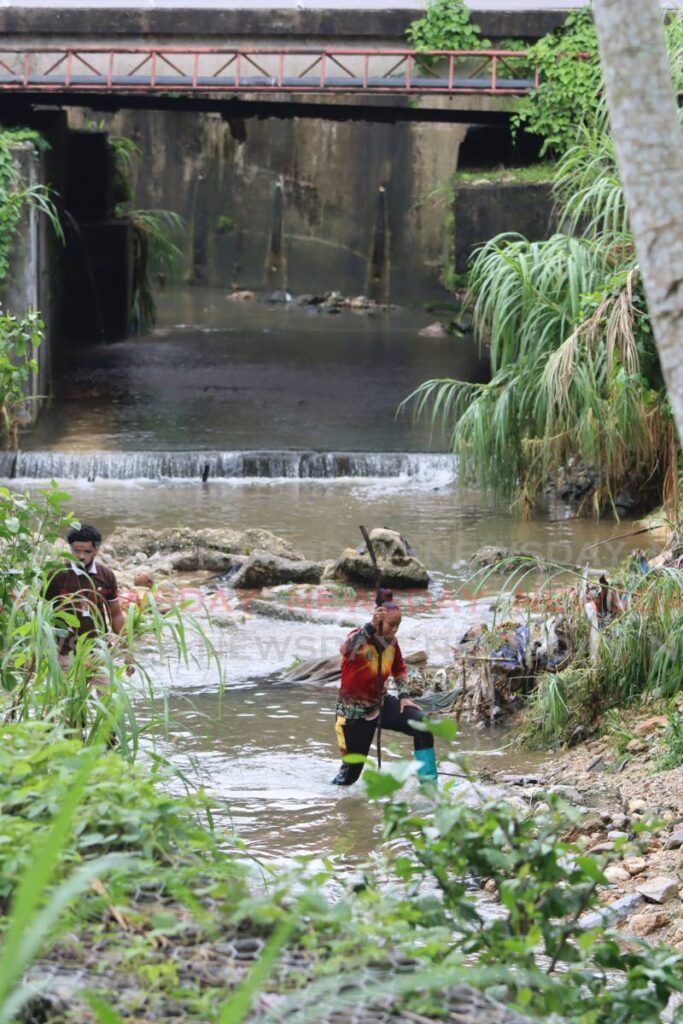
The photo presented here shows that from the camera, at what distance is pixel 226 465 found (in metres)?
17.5

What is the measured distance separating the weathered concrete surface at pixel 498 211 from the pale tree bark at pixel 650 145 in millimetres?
14310

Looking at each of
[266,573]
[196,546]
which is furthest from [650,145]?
[196,546]

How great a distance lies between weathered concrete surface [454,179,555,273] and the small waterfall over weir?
2648 millimetres

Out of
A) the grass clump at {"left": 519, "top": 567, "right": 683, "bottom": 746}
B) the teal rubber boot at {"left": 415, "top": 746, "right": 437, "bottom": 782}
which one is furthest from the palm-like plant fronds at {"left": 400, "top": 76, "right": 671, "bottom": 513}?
the teal rubber boot at {"left": 415, "top": 746, "right": 437, "bottom": 782}

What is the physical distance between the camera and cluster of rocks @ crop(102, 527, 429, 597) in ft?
41.5

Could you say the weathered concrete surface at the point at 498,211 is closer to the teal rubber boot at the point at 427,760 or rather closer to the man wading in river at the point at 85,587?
the man wading in river at the point at 85,587

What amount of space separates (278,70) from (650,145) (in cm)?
1644

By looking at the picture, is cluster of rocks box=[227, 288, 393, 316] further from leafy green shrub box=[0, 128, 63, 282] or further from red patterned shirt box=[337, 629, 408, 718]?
red patterned shirt box=[337, 629, 408, 718]

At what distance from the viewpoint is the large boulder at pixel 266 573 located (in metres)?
12.7

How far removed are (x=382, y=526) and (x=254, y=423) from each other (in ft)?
15.0

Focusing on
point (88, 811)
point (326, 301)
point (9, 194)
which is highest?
point (9, 194)

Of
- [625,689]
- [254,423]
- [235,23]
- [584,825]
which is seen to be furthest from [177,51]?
[584,825]

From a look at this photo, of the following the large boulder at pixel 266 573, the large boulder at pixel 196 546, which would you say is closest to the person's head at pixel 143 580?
the large boulder at pixel 266 573

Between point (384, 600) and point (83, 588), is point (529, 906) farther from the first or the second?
point (83, 588)
